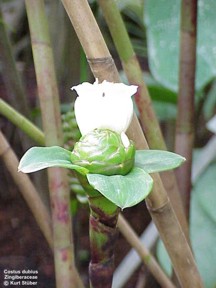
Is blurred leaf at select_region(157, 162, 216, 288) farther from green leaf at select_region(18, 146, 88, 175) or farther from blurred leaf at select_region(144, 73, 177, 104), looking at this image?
green leaf at select_region(18, 146, 88, 175)

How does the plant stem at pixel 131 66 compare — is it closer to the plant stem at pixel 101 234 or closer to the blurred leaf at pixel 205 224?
the plant stem at pixel 101 234

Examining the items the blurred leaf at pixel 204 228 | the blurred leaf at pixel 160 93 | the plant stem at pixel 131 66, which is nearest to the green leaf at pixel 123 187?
Result: the plant stem at pixel 131 66

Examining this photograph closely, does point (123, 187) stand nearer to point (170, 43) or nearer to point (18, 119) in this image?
point (18, 119)

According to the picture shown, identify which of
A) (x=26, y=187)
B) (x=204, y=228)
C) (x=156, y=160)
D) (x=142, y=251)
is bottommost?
(x=204, y=228)

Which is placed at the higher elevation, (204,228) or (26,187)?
(26,187)

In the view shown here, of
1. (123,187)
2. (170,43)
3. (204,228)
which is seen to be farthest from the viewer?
(204,228)

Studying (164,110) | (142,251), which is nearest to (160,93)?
(164,110)

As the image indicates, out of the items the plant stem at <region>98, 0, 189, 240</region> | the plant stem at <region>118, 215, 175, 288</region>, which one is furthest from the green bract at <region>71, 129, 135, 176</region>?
the plant stem at <region>118, 215, 175, 288</region>
